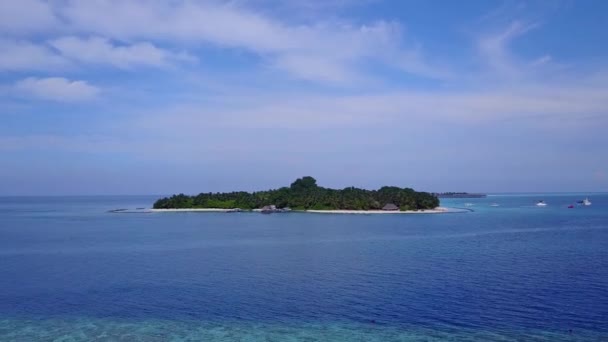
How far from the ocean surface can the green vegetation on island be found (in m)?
73.0

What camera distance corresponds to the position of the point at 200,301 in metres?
31.0

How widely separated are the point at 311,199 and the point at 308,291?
109 m

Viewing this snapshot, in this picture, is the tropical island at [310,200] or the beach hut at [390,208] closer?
the beach hut at [390,208]

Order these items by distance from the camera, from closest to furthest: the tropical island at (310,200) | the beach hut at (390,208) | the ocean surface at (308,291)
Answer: the ocean surface at (308,291)
the beach hut at (390,208)
the tropical island at (310,200)

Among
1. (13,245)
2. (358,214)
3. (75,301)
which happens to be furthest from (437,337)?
(358,214)

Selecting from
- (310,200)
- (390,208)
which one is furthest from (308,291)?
(310,200)

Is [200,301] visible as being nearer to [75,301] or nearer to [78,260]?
[75,301]

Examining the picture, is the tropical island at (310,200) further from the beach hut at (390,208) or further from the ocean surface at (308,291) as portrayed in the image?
the ocean surface at (308,291)

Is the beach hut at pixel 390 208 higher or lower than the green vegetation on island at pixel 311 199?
lower

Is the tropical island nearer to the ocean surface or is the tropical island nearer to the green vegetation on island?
the green vegetation on island

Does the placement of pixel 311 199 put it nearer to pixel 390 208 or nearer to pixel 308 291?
pixel 390 208

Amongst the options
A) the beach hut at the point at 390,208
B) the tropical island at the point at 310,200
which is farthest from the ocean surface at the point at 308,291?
the tropical island at the point at 310,200

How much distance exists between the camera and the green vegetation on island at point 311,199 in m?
135

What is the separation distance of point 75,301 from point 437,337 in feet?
70.7
